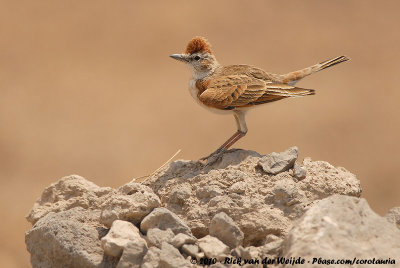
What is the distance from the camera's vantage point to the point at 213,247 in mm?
4891

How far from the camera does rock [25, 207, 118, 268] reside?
16.5 ft

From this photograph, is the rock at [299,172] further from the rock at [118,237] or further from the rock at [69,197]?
the rock at [69,197]

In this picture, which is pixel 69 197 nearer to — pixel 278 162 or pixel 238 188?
pixel 238 188

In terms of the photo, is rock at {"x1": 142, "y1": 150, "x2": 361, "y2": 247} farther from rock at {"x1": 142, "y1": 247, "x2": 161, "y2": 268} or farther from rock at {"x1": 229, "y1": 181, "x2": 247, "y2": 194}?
rock at {"x1": 142, "y1": 247, "x2": 161, "y2": 268}

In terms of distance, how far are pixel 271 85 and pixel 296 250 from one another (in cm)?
270

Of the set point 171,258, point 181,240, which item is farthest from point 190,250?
point 171,258

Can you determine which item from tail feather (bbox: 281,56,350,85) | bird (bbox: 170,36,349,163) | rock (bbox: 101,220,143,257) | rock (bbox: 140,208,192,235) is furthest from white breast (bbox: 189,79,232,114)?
rock (bbox: 101,220,143,257)

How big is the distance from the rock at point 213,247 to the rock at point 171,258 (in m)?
0.23

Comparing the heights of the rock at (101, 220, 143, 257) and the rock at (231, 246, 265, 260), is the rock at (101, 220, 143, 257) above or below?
above

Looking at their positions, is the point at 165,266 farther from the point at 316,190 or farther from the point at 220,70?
the point at 220,70

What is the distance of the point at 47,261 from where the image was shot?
5223mm

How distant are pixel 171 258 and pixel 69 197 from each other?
211cm

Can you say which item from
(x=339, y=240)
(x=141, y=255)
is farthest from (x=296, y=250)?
(x=141, y=255)

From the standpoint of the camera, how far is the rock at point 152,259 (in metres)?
4.72
